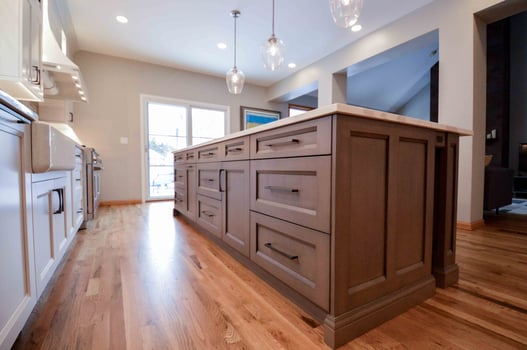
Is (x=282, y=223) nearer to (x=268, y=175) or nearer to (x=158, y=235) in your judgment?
(x=268, y=175)

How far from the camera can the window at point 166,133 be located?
472 cm

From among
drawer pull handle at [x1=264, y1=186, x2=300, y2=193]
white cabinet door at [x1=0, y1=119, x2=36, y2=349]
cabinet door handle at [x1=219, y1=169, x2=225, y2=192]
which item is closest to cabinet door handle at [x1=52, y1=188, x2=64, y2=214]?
white cabinet door at [x1=0, y1=119, x2=36, y2=349]

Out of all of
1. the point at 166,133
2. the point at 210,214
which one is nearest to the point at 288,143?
the point at 210,214

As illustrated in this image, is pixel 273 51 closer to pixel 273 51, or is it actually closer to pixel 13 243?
pixel 273 51

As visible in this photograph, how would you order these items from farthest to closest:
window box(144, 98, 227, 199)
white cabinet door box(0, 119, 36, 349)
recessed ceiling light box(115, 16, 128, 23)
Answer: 1. window box(144, 98, 227, 199)
2. recessed ceiling light box(115, 16, 128, 23)
3. white cabinet door box(0, 119, 36, 349)

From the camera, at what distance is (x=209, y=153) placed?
80.4 inches

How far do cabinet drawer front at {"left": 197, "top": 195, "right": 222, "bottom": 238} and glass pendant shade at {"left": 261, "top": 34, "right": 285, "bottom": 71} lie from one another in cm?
188

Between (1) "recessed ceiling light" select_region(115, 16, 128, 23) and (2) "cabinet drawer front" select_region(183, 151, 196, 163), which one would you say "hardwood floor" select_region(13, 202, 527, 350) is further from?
(1) "recessed ceiling light" select_region(115, 16, 128, 23)

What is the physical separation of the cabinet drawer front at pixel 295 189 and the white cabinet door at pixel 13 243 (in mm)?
948

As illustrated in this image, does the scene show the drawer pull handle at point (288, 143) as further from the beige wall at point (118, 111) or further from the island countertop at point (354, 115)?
the beige wall at point (118, 111)

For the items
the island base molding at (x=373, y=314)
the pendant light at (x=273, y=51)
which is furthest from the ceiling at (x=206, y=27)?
→ the island base molding at (x=373, y=314)

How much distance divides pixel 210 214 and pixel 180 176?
113 cm

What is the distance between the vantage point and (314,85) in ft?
16.4

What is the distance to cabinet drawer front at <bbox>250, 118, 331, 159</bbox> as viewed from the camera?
0.89 meters
